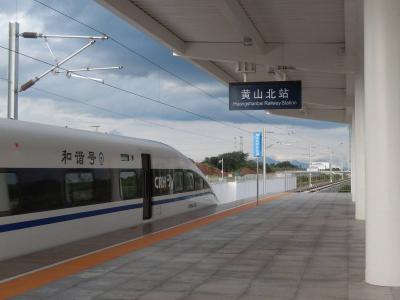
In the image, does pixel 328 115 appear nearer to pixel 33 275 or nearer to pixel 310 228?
pixel 310 228

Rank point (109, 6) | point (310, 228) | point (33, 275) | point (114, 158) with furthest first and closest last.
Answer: point (114, 158)
point (310, 228)
point (109, 6)
point (33, 275)

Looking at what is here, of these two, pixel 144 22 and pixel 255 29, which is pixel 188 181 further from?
pixel 144 22

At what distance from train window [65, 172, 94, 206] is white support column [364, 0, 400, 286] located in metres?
6.87

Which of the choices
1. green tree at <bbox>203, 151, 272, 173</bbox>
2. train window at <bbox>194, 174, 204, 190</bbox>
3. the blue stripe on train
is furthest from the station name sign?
green tree at <bbox>203, 151, 272, 173</bbox>

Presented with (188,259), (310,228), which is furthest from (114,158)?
(188,259)

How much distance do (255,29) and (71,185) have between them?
20.9ft

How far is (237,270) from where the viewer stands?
800cm

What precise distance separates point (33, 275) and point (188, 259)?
2316 millimetres

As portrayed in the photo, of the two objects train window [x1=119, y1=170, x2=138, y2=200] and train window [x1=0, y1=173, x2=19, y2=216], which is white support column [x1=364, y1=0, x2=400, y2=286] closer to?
train window [x1=0, y1=173, x2=19, y2=216]

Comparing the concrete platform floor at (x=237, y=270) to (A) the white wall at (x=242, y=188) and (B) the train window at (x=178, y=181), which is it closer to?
(B) the train window at (x=178, y=181)

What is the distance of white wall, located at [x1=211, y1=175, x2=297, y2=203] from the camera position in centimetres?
3200

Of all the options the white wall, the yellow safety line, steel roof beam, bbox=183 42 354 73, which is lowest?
the yellow safety line

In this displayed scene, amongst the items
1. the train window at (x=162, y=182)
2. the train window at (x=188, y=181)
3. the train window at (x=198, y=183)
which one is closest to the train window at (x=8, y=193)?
the train window at (x=162, y=182)

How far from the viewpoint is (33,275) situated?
25.8 feet
